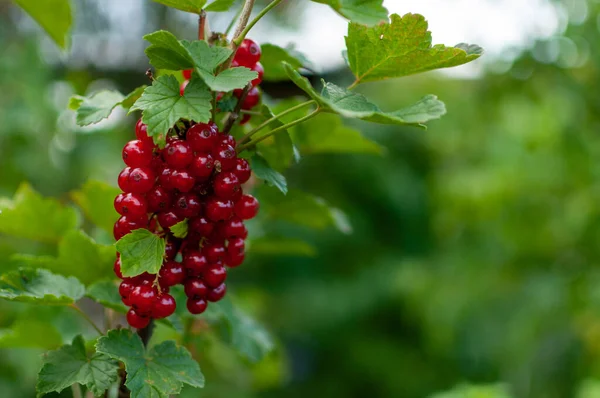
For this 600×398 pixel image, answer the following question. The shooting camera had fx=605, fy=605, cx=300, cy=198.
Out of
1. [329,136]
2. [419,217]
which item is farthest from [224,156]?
[419,217]

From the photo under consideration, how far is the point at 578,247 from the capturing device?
1.67 metres

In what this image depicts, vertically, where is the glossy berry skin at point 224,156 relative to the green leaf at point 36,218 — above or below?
above

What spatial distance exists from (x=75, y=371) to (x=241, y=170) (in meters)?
0.18

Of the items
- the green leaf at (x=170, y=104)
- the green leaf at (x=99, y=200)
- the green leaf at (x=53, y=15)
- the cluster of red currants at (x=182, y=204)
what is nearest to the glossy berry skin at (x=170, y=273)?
the cluster of red currants at (x=182, y=204)

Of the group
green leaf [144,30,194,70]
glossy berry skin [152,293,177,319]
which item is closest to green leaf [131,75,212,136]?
green leaf [144,30,194,70]

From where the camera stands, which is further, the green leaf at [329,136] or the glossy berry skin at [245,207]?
the green leaf at [329,136]

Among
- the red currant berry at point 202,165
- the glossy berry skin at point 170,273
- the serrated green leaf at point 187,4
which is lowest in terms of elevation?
the glossy berry skin at point 170,273

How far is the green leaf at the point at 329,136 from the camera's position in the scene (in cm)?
65

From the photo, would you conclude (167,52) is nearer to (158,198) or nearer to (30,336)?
(158,198)

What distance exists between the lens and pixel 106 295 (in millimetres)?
502

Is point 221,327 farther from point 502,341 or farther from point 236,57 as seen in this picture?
point 502,341

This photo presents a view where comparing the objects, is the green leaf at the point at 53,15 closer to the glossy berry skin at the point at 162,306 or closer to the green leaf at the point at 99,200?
the green leaf at the point at 99,200

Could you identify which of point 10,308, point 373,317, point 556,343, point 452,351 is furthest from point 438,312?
point 10,308

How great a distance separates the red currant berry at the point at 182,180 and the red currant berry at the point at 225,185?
0.06 ft
